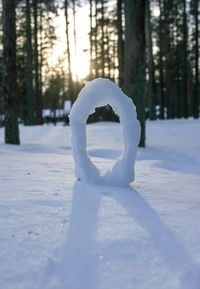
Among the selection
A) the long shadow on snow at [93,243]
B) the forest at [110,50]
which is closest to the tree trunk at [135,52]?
the forest at [110,50]

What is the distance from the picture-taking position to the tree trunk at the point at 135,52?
13.3m

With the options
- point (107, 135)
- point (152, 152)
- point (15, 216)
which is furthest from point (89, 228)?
point (107, 135)

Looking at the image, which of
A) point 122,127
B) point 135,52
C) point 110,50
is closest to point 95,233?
point 122,127

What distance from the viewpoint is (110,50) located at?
40656 mm

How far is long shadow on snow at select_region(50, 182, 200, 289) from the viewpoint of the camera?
3527 millimetres

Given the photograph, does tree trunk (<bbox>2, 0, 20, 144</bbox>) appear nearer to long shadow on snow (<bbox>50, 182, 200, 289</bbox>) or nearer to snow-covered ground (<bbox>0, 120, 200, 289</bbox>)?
snow-covered ground (<bbox>0, 120, 200, 289</bbox>)

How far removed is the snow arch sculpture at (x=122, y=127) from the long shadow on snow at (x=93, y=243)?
2.05ft

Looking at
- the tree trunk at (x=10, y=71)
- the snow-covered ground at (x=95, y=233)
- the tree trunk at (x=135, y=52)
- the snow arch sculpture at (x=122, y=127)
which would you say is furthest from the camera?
the tree trunk at (x=135, y=52)

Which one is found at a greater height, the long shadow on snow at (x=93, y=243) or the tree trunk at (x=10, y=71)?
the tree trunk at (x=10, y=71)

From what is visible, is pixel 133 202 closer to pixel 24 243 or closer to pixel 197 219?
pixel 197 219

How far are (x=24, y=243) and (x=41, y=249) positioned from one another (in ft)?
0.60

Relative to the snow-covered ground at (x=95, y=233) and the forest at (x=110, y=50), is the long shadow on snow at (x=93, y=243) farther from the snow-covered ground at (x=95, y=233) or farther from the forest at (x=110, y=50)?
the forest at (x=110, y=50)

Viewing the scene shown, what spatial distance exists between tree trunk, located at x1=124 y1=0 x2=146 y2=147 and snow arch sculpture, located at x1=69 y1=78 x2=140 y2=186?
719cm

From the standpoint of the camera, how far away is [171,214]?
4992 mm
